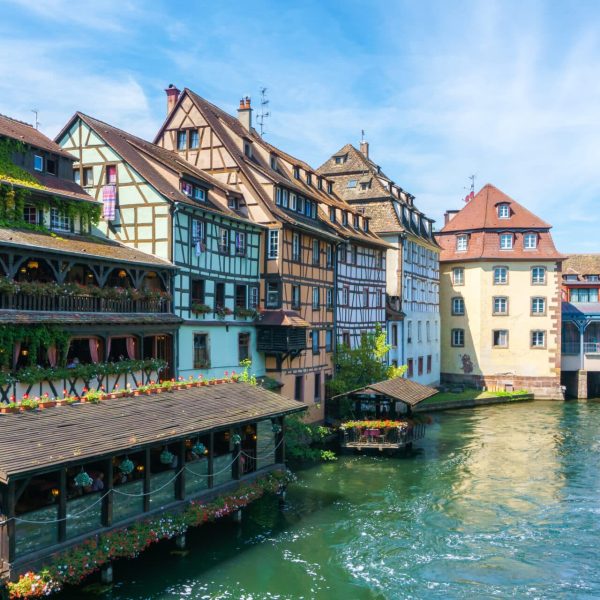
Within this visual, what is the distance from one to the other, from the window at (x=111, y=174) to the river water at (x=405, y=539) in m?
14.2

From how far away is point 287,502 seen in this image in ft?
76.8

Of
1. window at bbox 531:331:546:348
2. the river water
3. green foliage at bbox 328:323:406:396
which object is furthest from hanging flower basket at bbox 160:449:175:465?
window at bbox 531:331:546:348

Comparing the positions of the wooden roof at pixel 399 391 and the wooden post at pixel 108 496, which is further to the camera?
the wooden roof at pixel 399 391

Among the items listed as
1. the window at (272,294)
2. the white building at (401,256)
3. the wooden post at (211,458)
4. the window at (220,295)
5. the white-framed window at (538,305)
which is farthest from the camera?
the white-framed window at (538,305)

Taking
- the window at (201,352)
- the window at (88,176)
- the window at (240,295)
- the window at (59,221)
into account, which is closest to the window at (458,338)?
the window at (240,295)

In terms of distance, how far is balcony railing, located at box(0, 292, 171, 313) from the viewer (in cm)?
2042

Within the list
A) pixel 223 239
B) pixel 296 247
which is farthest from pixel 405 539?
pixel 296 247

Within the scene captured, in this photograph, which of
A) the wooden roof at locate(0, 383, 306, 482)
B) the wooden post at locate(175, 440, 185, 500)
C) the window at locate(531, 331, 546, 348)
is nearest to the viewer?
the wooden roof at locate(0, 383, 306, 482)

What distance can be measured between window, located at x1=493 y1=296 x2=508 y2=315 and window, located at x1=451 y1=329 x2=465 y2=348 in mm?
3149

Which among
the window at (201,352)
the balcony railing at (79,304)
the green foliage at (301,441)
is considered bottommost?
the green foliage at (301,441)

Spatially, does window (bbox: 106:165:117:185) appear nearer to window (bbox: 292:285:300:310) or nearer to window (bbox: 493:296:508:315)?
window (bbox: 292:285:300:310)

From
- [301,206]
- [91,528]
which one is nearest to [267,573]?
[91,528]

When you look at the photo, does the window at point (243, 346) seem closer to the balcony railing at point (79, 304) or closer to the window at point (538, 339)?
the balcony railing at point (79, 304)

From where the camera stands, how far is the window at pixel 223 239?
3017 cm
